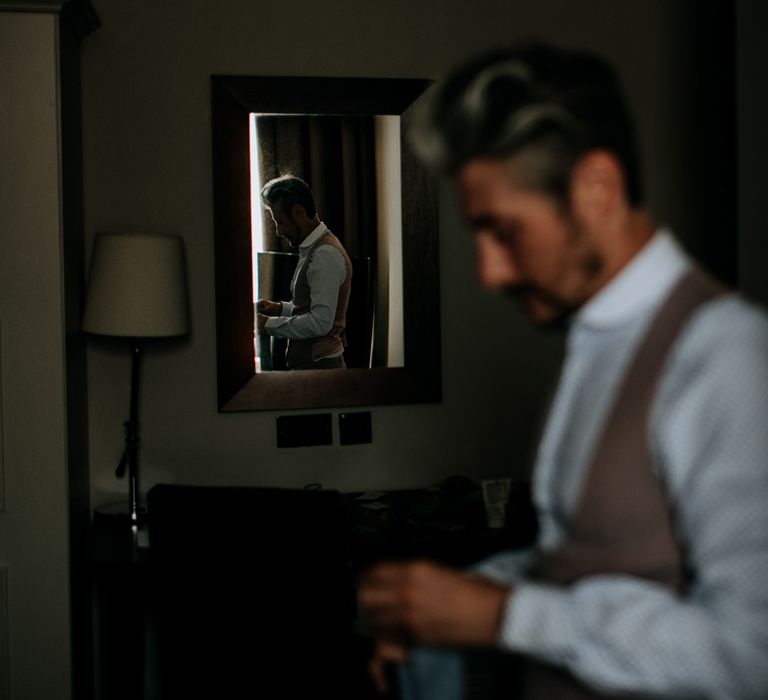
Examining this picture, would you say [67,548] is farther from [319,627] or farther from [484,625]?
[484,625]

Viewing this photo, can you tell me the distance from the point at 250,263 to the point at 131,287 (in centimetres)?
45

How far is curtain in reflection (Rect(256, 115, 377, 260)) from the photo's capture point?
3.09m

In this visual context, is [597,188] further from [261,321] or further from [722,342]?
[261,321]

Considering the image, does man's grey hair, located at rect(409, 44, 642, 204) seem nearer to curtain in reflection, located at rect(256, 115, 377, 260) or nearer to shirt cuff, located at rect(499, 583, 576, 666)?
shirt cuff, located at rect(499, 583, 576, 666)

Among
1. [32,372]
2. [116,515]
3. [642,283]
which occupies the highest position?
[642,283]

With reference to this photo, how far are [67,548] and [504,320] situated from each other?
1569 mm

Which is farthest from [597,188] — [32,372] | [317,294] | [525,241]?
[317,294]

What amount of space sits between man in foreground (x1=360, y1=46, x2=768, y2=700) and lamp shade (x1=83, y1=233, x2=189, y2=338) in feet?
6.37

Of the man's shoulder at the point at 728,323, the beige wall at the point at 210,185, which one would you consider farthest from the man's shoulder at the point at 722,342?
the beige wall at the point at 210,185

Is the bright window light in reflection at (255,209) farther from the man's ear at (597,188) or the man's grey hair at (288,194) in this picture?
the man's ear at (597,188)

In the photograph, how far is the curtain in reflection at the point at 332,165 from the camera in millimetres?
3090

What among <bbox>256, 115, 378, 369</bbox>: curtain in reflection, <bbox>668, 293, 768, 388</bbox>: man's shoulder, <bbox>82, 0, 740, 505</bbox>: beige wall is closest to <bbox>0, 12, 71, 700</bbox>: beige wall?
<bbox>82, 0, 740, 505</bbox>: beige wall

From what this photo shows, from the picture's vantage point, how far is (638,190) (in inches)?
37.5

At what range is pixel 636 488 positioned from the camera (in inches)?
33.2
